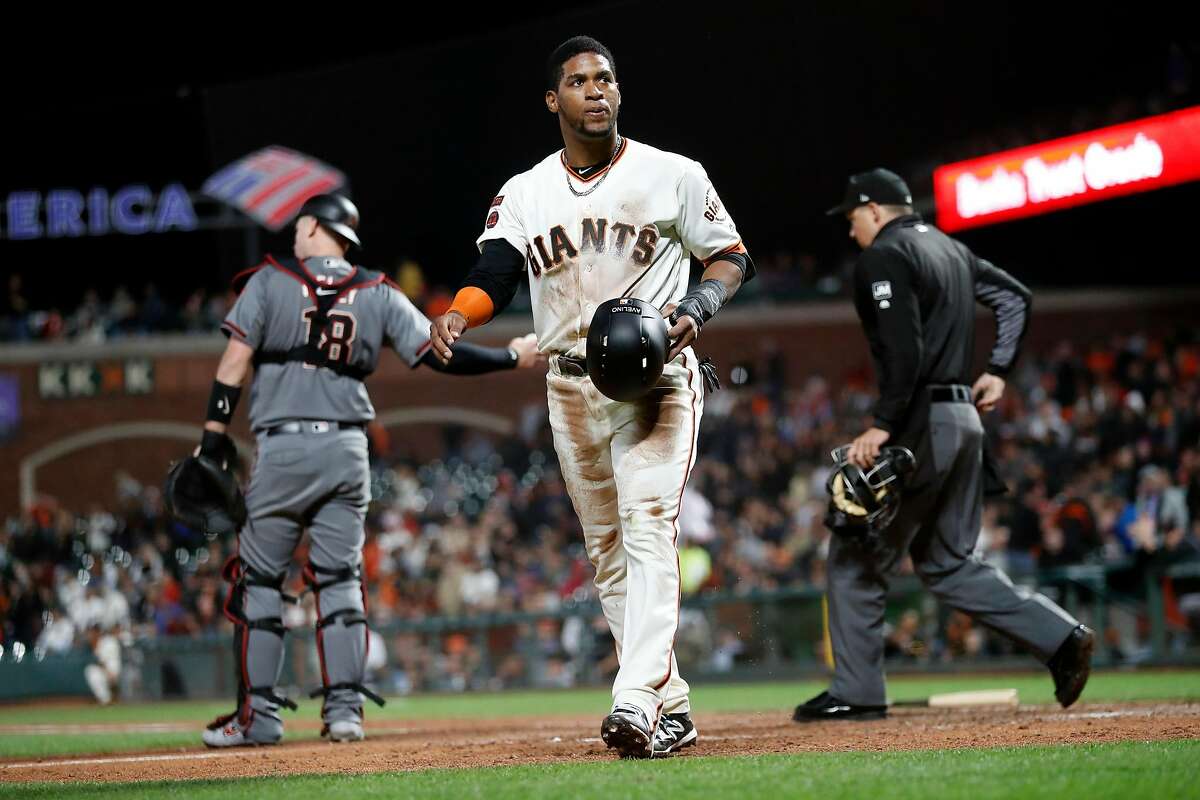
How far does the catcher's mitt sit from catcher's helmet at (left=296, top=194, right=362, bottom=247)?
1.18m

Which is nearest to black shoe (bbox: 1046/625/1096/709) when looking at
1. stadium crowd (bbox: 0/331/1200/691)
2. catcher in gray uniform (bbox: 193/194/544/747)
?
catcher in gray uniform (bbox: 193/194/544/747)

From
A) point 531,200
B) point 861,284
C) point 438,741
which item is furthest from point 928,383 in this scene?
point 438,741

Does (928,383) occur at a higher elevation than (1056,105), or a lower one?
lower

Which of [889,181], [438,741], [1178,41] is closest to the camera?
[438,741]

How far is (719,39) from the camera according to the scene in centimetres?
1150

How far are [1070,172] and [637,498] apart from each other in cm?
2018

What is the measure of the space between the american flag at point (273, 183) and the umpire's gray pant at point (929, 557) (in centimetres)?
1978

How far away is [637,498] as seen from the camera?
15.6 ft

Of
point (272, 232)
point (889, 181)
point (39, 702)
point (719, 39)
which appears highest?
point (272, 232)

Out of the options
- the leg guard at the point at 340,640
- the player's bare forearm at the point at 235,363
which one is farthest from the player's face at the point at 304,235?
the leg guard at the point at 340,640

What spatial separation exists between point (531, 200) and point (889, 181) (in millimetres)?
2131

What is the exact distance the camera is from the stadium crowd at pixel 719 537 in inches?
508

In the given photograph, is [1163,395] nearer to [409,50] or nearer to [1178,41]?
[1178,41]

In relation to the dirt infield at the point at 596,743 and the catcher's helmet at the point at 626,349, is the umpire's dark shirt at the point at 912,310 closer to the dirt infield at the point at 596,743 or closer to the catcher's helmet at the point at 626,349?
the dirt infield at the point at 596,743
